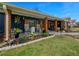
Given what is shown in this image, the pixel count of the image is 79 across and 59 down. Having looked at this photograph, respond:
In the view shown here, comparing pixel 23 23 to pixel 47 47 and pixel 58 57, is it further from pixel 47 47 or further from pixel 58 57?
pixel 58 57

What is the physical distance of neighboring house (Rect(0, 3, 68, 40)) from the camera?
38.3 feet

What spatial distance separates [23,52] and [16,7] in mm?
3206

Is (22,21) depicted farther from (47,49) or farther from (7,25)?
(47,49)

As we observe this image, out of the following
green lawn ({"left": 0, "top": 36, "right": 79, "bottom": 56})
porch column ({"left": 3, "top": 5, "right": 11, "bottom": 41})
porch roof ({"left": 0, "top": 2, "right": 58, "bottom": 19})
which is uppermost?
porch roof ({"left": 0, "top": 2, "right": 58, "bottom": 19})

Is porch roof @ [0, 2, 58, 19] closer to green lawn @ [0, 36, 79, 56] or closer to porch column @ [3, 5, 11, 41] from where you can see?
porch column @ [3, 5, 11, 41]

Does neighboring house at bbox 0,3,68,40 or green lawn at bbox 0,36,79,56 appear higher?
neighboring house at bbox 0,3,68,40

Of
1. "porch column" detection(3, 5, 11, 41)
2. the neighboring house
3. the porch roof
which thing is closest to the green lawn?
"porch column" detection(3, 5, 11, 41)

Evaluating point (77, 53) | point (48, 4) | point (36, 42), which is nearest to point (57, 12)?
point (48, 4)

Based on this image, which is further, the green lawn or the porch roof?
the porch roof

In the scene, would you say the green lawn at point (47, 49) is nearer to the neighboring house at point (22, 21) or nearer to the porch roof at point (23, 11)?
the neighboring house at point (22, 21)

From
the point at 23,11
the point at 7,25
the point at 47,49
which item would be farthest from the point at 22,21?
the point at 47,49

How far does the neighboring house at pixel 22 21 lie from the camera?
38.3 feet

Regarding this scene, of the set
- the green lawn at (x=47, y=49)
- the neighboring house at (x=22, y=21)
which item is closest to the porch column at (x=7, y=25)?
the neighboring house at (x=22, y=21)

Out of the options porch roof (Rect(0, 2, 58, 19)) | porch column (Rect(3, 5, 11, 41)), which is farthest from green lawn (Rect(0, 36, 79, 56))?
porch roof (Rect(0, 2, 58, 19))
